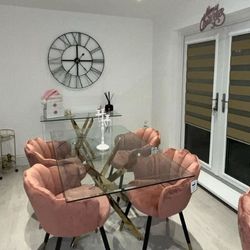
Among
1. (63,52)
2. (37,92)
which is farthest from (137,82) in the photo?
(37,92)

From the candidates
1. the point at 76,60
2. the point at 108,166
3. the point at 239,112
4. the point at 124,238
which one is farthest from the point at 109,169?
the point at 76,60

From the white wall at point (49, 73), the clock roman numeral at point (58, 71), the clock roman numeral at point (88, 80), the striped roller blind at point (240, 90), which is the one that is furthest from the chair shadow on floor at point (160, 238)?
the clock roman numeral at point (58, 71)

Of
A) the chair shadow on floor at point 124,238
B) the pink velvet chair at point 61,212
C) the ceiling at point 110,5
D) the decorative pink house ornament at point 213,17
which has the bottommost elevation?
the chair shadow on floor at point 124,238

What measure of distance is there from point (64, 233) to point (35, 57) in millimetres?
2995

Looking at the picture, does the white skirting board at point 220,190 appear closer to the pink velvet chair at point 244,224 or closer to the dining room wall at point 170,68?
the dining room wall at point 170,68

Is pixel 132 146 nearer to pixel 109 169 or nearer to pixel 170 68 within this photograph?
pixel 109 169

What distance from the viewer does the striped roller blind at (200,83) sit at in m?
3.35

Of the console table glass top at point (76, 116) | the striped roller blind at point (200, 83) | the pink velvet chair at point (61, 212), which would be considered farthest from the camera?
the console table glass top at point (76, 116)

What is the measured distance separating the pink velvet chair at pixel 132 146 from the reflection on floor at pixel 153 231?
0.59 m

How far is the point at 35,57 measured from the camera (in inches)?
156

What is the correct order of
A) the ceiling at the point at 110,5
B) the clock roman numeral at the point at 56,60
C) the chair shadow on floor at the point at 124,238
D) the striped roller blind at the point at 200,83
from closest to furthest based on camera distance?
the chair shadow on floor at the point at 124,238 < the striped roller blind at the point at 200,83 < the ceiling at the point at 110,5 < the clock roman numeral at the point at 56,60

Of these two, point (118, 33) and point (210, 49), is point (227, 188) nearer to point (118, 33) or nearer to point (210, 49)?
point (210, 49)

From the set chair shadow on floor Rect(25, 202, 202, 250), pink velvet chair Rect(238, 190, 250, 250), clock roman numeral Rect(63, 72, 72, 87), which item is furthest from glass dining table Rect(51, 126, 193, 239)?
clock roman numeral Rect(63, 72, 72, 87)

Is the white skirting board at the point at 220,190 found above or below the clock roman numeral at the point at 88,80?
below
